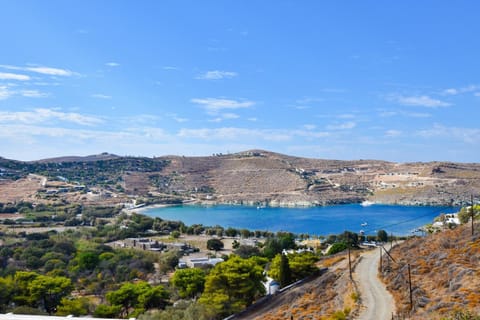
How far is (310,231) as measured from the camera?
51.4 meters

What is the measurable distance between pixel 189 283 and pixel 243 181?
84703 millimetres

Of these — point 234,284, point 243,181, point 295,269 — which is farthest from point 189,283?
point 243,181

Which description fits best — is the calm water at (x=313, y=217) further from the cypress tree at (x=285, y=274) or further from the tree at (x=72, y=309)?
the tree at (x=72, y=309)

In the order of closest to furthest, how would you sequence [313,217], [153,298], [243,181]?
[153,298] < [313,217] < [243,181]

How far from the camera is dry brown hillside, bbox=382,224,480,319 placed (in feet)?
29.2

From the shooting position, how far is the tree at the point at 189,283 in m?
16.0

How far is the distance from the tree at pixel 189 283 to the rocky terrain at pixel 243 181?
54.7 meters

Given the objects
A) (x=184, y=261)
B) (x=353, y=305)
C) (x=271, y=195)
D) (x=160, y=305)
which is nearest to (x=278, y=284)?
(x=160, y=305)

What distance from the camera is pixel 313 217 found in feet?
213

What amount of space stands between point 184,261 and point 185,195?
66368mm

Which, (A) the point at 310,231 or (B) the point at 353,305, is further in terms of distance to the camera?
(A) the point at 310,231

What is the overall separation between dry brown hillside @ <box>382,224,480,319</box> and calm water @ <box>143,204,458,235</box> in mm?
32982

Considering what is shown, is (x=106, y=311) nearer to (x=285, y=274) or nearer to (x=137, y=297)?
(x=137, y=297)

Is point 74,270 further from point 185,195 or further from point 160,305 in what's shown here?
point 185,195
